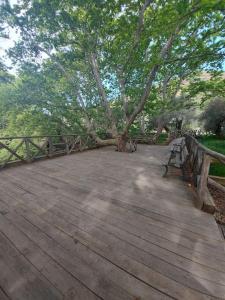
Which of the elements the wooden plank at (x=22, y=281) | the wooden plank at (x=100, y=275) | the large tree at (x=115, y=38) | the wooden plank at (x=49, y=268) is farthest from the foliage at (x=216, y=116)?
the wooden plank at (x=22, y=281)

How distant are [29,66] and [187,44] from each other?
29.0ft

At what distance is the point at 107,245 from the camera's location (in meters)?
1.80

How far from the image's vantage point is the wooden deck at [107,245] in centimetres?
135

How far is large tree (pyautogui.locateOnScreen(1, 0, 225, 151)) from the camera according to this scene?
5678mm

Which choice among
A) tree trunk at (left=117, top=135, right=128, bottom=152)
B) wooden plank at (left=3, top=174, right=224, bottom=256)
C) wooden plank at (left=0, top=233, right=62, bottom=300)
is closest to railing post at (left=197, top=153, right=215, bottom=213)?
wooden plank at (left=3, top=174, right=224, bottom=256)

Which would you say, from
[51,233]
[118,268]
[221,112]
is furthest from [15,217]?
[221,112]

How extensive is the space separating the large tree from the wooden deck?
16.8ft

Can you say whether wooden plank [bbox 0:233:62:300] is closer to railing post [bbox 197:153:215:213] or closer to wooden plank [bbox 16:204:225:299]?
wooden plank [bbox 16:204:225:299]

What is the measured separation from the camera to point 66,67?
959 centimetres

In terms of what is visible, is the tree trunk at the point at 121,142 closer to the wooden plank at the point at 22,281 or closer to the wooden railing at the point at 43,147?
the wooden railing at the point at 43,147

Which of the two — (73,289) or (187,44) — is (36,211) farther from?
(187,44)

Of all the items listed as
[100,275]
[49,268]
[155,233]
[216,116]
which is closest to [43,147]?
[49,268]

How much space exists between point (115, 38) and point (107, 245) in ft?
28.7

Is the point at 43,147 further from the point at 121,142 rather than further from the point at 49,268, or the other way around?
the point at 49,268
